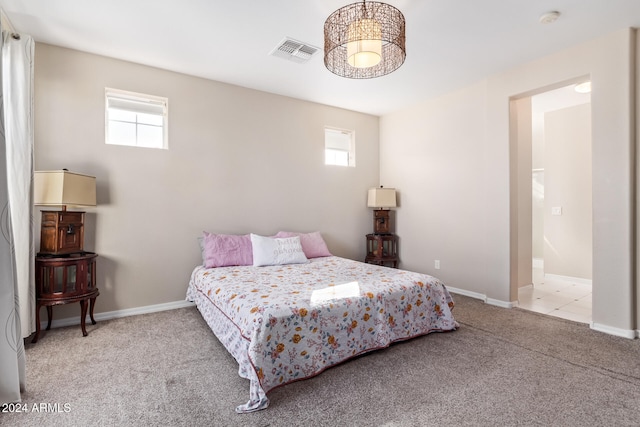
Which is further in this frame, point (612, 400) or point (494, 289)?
point (494, 289)

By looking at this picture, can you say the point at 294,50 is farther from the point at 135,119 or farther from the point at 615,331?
the point at 615,331

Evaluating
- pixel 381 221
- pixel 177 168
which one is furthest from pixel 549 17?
pixel 177 168

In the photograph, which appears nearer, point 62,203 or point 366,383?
point 366,383

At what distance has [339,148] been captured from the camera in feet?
16.5

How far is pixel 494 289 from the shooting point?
372 centimetres

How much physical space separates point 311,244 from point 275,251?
0.65 m

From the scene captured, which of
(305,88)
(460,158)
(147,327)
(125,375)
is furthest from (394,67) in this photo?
(147,327)

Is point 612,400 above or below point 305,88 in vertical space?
below

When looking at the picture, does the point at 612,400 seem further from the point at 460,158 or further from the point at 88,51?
the point at 88,51

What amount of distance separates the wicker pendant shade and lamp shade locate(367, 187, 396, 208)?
8.14ft

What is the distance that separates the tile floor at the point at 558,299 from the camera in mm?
3398

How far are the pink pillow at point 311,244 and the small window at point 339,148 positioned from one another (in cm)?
120

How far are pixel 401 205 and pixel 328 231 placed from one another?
1243 millimetres

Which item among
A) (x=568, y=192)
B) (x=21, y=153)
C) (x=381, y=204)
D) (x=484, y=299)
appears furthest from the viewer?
(x=568, y=192)
